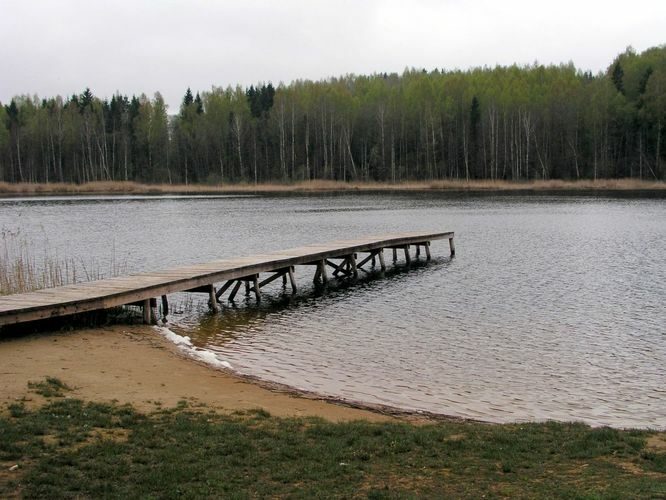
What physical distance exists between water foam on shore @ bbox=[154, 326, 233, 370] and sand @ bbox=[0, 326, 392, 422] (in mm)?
231

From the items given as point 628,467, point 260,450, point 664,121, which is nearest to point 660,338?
point 628,467

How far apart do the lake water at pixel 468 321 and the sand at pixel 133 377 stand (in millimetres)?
729


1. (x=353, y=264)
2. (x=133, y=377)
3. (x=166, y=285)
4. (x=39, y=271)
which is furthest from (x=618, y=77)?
(x=133, y=377)

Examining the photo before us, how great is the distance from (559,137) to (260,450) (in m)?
84.7

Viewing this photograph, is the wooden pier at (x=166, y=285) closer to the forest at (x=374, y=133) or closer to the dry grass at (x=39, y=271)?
the dry grass at (x=39, y=271)

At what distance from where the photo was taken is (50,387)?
952 cm

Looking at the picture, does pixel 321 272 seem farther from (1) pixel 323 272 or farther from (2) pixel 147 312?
(2) pixel 147 312

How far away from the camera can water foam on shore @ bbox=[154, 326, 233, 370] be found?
1278 centimetres

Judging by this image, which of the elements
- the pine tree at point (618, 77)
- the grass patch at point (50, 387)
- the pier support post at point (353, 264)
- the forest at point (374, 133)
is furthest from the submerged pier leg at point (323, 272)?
the pine tree at point (618, 77)

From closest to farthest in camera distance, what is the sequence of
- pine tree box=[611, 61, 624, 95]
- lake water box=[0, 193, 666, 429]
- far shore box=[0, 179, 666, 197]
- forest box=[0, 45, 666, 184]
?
lake water box=[0, 193, 666, 429], far shore box=[0, 179, 666, 197], forest box=[0, 45, 666, 184], pine tree box=[611, 61, 624, 95]

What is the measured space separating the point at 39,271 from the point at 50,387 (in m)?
15.2

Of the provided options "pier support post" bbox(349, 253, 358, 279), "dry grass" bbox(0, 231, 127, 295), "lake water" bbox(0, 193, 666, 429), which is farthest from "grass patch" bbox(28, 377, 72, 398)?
"pier support post" bbox(349, 253, 358, 279)

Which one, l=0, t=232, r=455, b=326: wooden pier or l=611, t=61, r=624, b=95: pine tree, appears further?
l=611, t=61, r=624, b=95: pine tree

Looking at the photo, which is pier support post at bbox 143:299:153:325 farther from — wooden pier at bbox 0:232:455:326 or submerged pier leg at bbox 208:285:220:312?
submerged pier leg at bbox 208:285:220:312
